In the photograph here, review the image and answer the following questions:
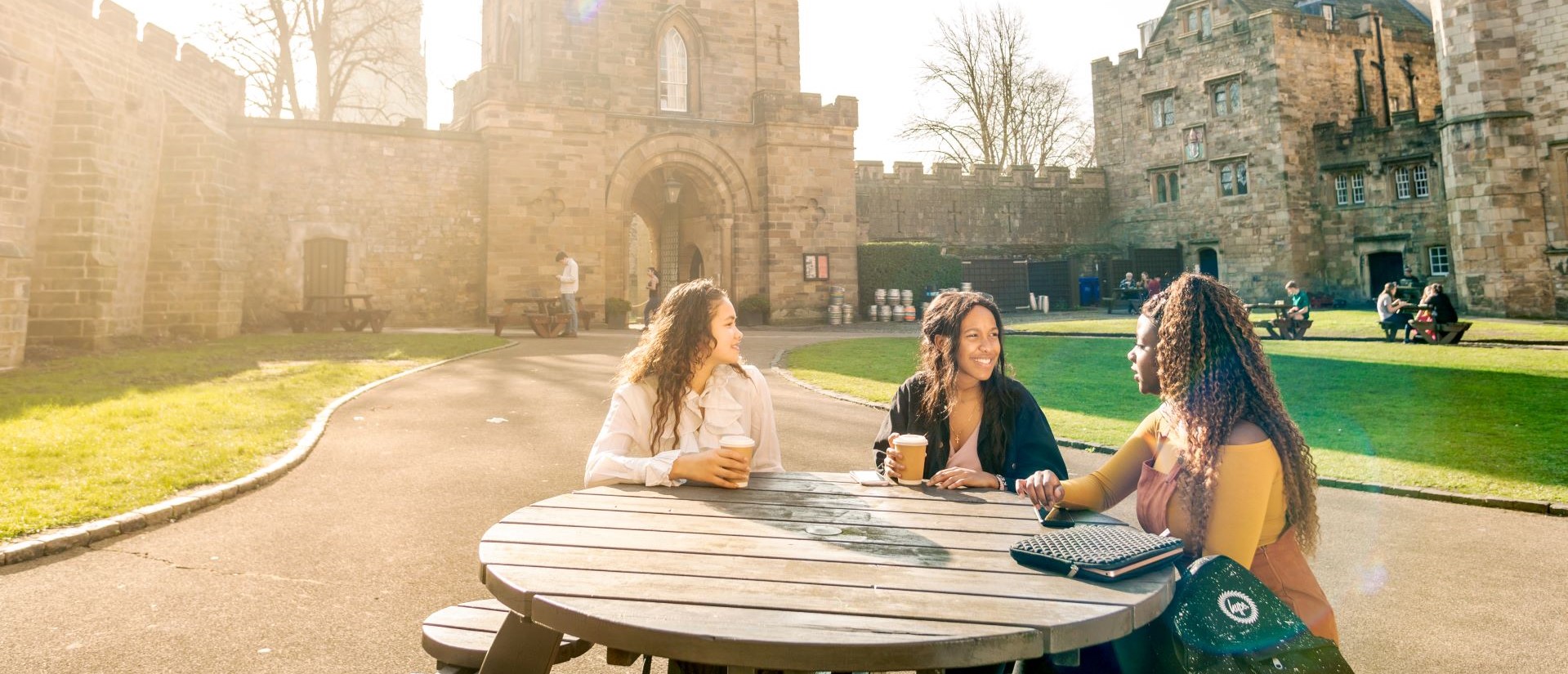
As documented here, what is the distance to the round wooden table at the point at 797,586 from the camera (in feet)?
5.44

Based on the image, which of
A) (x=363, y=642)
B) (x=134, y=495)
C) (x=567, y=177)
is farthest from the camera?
(x=567, y=177)

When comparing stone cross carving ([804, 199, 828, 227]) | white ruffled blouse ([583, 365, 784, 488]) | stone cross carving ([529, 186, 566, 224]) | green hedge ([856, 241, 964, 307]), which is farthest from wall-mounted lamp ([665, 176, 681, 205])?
white ruffled blouse ([583, 365, 784, 488])

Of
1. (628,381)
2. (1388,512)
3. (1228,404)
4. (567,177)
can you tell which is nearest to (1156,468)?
(1228,404)

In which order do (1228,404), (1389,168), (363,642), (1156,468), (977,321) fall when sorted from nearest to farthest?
(1228,404)
(1156,468)
(977,321)
(363,642)
(1389,168)

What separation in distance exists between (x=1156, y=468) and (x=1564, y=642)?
2.51 m

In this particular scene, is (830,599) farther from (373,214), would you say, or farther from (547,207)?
(373,214)

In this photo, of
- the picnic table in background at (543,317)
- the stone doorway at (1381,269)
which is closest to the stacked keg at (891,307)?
the picnic table in background at (543,317)

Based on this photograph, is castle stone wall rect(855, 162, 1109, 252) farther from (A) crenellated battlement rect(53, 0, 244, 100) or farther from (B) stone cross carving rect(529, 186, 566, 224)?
(A) crenellated battlement rect(53, 0, 244, 100)

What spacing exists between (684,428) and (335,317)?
60.2 feet

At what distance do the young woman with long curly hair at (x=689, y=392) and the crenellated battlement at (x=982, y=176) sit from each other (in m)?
28.2

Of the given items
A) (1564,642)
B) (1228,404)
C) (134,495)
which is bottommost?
(1564,642)

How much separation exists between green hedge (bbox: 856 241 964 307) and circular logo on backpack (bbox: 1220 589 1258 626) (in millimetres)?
24521

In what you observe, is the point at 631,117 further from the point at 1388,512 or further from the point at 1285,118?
the point at 1285,118

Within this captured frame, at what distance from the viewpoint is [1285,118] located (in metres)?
30.9
